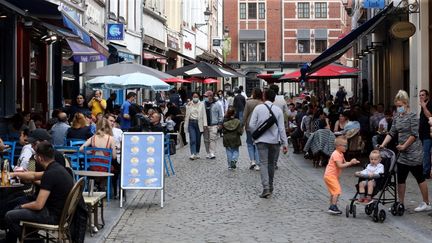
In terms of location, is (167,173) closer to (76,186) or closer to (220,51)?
(76,186)

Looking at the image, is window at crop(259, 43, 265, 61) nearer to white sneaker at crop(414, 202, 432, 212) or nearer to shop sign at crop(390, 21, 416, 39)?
shop sign at crop(390, 21, 416, 39)

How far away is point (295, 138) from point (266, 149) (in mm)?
10241

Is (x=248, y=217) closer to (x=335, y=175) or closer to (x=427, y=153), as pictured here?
(x=335, y=175)

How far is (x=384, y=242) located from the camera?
10.2 m

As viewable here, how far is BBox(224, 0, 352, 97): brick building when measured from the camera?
79.4 meters

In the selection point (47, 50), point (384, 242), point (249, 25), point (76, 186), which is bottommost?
point (384, 242)

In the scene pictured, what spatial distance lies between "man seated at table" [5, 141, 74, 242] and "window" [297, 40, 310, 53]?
72.3 meters

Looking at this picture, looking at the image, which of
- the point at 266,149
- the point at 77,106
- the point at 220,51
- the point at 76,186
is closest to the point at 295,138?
the point at 77,106

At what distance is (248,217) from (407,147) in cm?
257

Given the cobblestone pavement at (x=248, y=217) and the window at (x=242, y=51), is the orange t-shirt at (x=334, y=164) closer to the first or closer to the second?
the cobblestone pavement at (x=248, y=217)

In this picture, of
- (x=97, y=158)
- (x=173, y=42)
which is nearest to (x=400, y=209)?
(x=97, y=158)

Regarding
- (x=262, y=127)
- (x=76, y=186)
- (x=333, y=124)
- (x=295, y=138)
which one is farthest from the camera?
(x=295, y=138)

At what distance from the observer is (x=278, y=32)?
265ft

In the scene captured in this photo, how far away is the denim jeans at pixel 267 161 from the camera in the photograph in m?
14.5
